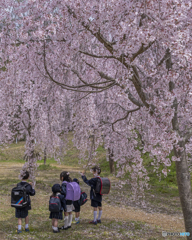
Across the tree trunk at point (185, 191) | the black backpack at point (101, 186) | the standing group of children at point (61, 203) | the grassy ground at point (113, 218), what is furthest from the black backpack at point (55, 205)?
the tree trunk at point (185, 191)

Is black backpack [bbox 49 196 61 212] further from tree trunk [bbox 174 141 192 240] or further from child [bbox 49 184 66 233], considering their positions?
tree trunk [bbox 174 141 192 240]

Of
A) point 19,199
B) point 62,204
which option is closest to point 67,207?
point 62,204

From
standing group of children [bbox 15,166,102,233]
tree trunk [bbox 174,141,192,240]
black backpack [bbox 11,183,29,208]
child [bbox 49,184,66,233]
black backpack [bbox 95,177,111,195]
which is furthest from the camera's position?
black backpack [bbox 95,177,111,195]

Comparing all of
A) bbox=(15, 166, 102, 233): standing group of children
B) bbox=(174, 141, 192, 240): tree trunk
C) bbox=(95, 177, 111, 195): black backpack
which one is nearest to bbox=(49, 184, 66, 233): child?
bbox=(15, 166, 102, 233): standing group of children

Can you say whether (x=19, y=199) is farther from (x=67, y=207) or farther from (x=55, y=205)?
(x=67, y=207)

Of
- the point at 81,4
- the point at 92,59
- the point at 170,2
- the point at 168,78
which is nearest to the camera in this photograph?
the point at 170,2

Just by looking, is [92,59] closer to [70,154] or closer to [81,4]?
[81,4]

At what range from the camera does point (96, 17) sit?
4.55m

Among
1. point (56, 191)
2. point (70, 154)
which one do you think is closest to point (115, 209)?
point (56, 191)

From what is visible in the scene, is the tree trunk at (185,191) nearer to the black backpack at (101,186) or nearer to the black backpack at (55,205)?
the black backpack at (101,186)

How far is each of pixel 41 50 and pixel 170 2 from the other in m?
2.92

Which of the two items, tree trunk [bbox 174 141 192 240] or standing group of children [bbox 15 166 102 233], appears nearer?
tree trunk [bbox 174 141 192 240]

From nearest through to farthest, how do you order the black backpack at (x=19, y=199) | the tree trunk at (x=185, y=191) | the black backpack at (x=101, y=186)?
the tree trunk at (x=185, y=191) → the black backpack at (x=19, y=199) → the black backpack at (x=101, y=186)

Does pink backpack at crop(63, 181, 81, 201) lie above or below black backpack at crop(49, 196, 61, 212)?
above
